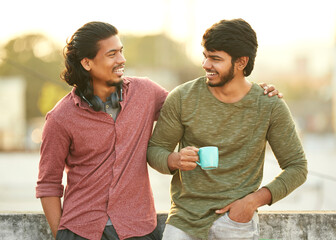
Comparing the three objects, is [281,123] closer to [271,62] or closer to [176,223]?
[176,223]

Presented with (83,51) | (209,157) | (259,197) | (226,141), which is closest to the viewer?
(209,157)

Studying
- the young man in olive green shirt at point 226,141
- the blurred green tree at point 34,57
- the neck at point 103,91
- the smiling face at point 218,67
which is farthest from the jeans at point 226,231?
the blurred green tree at point 34,57

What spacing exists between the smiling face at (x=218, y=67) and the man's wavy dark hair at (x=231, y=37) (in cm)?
3

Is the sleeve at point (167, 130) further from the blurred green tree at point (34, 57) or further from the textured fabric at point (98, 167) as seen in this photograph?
the blurred green tree at point (34, 57)

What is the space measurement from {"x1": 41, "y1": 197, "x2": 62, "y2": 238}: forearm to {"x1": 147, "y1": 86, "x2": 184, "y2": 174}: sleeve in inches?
24.7

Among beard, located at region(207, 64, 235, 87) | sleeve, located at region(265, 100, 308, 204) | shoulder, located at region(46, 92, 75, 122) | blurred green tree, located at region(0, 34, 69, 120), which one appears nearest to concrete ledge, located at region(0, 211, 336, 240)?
sleeve, located at region(265, 100, 308, 204)

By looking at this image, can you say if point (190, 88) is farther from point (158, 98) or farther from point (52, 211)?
point (52, 211)

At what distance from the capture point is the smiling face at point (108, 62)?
3229mm

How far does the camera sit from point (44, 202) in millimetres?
3285

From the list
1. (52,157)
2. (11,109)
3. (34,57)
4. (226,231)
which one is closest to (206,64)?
(226,231)

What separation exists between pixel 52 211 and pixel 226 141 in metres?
1.13

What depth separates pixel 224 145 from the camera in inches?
123

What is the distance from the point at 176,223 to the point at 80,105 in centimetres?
89

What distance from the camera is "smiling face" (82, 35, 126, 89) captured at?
323 centimetres
